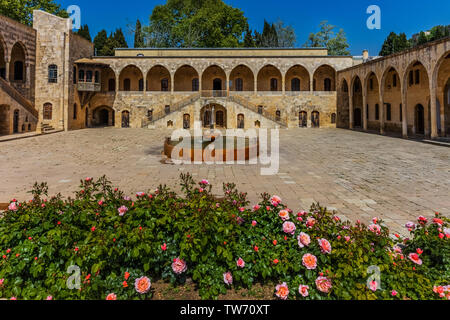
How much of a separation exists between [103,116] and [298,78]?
25243mm

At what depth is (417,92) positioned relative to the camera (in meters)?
22.4

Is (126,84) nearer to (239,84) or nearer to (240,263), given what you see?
(239,84)

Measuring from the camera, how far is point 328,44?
50.2 meters

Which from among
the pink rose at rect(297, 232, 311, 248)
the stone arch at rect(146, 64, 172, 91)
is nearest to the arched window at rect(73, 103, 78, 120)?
the stone arch at rect(146, 64, 172, 91)

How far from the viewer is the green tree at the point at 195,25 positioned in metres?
45.3

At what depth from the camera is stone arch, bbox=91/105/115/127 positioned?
3300 cm

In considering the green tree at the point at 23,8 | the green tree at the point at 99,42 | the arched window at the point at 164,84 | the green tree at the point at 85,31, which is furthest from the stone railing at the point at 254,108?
the green tree at the point at 85,31

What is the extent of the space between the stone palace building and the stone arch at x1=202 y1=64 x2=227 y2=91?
0.13 meters

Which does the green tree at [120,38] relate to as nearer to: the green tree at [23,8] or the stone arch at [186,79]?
the green tree at [23,8]

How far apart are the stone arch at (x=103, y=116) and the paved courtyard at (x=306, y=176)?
64.8ft

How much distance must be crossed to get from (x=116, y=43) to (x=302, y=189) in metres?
50.9

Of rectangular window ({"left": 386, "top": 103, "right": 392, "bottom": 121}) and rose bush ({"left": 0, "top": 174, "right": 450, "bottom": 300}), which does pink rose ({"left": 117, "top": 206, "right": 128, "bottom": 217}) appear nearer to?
rose bush ({"left": 0, "top": 174, "right": 450, "bottom": 300})
